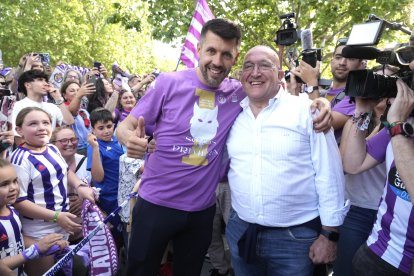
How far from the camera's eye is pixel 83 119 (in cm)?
561

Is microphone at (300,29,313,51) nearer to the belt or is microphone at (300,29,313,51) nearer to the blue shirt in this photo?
the belt

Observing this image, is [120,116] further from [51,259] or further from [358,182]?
[358,182]

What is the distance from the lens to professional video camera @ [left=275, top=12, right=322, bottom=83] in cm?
292

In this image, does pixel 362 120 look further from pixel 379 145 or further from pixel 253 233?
pixel 253 233

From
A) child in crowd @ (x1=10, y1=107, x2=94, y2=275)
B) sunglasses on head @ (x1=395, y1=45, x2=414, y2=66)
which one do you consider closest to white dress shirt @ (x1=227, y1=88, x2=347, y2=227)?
sunglasses on head @ (x1=395, y1=45, x2=414, y2=66)

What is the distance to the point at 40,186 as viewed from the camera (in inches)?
117

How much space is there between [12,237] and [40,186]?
17.8 inches

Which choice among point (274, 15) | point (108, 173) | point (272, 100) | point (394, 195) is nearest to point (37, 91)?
point (108, 173)

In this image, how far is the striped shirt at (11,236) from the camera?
2562 mm

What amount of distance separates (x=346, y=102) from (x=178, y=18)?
7.72 m

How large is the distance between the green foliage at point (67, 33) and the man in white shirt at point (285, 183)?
11989mm

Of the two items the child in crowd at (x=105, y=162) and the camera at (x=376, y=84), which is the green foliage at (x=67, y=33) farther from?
the camera at (x=376, y=84)

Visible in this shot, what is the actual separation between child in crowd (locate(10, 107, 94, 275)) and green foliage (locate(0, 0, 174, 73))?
36.2ft

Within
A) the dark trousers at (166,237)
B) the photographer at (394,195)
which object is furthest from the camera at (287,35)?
the dark trousers at (166,237)
